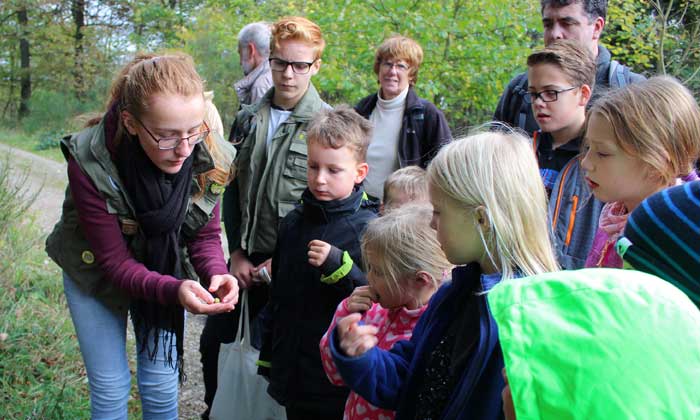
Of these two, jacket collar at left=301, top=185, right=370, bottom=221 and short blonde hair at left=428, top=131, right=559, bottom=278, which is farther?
jacket collar at left=301, top=185, right=370, bottom=221

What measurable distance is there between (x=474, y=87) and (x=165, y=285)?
21.3 feet

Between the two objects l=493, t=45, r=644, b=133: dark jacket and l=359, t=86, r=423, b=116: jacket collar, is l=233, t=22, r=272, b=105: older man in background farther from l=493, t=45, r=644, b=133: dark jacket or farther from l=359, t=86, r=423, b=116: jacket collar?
l=493, t=45, r=644, b=133: dark jacket

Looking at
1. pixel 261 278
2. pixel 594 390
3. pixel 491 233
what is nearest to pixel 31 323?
pixel 261 278

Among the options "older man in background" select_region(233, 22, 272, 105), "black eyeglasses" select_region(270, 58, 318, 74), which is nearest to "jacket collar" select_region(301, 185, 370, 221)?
"black eyeglasses" select_region(270, 58, 318, 74)

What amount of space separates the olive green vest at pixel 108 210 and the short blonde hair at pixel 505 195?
1.33m

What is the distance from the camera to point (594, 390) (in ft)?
3.17

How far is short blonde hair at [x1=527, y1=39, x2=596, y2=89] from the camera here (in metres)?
2.84

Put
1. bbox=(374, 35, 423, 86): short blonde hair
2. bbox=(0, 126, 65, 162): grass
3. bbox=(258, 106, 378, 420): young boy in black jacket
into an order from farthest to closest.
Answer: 1. bbox=(0, 126, 65, 162): grass
2. bbox=(374, 35, 423, 86): short blonde hair
3. bbox=(258, 106, 378, 420): young boy in black jacket

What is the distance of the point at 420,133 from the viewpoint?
3.98 metres

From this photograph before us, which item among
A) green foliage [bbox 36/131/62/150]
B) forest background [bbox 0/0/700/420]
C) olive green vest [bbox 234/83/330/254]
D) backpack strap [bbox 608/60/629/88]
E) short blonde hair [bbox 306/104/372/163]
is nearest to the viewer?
short blonde hair [bbox 306/104/372/163]

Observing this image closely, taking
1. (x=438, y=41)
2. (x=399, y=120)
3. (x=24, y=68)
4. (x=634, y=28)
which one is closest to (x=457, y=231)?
(x=399, y=120)

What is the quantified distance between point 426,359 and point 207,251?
147 cm

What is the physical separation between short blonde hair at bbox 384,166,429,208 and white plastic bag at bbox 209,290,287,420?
3.31 feet

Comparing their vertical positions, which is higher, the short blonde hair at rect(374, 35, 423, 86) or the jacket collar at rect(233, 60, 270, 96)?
the short blonde hair at rect(374, 35, 423, 86)
